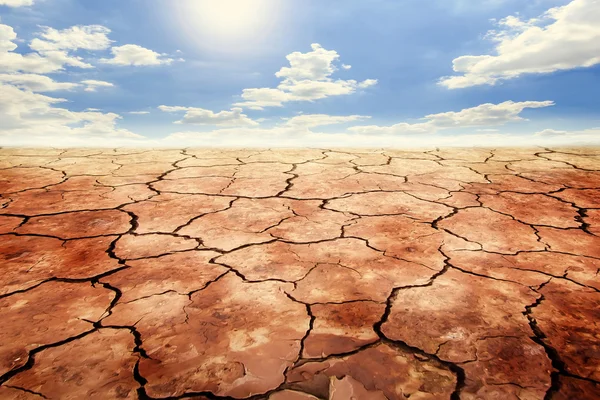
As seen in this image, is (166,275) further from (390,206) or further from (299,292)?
(390,206)

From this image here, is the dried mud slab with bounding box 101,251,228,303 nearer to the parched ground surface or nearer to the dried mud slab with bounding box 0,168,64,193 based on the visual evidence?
the parched ground surface

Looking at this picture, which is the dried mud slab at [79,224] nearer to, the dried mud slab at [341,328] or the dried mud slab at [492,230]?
the dried mud slab at [341,328]

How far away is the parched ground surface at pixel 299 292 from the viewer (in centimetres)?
85

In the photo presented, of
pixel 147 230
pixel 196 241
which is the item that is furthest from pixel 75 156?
pixel 196 241

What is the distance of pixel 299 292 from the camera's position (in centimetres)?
121

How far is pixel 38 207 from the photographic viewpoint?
205 centimetres

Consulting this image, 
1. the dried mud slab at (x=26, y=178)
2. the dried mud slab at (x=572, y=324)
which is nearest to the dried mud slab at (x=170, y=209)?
the dried mud slab at (x=26, y=178)

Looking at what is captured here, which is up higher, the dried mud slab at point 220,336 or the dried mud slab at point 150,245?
the dried mud slab at point 150,245

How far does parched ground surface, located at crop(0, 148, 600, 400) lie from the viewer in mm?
851

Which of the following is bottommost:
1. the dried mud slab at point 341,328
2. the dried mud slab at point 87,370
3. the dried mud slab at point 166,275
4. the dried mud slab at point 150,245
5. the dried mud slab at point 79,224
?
the dried mud slab at point 87,370

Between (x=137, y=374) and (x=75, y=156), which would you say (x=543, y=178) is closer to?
(x=137, y=374)

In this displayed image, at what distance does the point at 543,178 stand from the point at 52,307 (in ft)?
10.5

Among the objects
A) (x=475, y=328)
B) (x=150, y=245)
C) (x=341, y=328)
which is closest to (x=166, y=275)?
(x=150, y=245)

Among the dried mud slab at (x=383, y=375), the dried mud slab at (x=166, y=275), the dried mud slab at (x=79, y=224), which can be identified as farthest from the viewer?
the dried mud slab at (x=79, y=224)
